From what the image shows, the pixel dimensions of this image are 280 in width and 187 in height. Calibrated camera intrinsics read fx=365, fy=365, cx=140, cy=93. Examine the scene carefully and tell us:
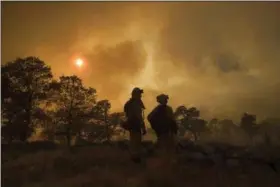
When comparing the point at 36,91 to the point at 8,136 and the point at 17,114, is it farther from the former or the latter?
the point at 8,136

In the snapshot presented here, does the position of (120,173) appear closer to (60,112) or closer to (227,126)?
(227,126)

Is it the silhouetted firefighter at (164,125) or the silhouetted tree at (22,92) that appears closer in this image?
the silhouetted firefighter at (164,125)

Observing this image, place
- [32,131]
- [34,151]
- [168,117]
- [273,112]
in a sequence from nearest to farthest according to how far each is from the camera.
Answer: [168,117] → [273,112] → [34,151] → [32,131]

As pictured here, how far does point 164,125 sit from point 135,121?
2.56 feet

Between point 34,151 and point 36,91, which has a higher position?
point 36,91

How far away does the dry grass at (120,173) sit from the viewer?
292 inches

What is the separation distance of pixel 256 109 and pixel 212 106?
1249 millimetres

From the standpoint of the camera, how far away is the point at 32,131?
12.3 meters

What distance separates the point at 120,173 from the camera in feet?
26.3

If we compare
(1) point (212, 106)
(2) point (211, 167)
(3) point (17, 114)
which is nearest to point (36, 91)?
(3) point (17, 114)

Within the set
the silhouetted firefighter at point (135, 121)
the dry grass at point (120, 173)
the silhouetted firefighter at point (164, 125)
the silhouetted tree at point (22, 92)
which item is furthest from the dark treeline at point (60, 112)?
the dry grass at point (120, 173)

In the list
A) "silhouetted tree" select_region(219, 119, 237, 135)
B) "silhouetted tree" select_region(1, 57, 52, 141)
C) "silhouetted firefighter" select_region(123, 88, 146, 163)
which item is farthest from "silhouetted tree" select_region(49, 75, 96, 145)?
"silhouetted tree" select_region(219, 119, 237, 135)

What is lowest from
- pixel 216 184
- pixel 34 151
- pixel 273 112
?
pixel 216 184

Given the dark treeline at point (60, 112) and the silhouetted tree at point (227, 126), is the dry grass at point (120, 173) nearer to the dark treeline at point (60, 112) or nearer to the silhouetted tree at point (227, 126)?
the dark treeline at point (60, 112)
